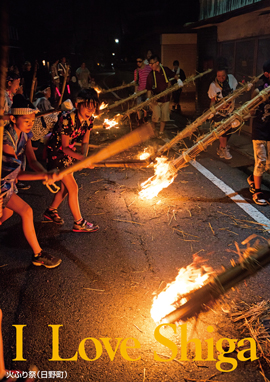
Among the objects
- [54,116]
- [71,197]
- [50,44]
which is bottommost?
[71,197]

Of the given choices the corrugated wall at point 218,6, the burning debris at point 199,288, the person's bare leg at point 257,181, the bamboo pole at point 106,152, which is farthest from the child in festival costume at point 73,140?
the corrugated wall at point 218,6

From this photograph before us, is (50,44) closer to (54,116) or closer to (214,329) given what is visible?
(54,116)

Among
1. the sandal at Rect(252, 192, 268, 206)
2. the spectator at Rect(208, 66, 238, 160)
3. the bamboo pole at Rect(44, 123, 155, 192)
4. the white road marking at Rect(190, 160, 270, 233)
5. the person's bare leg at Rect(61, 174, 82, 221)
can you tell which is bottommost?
the white road marking at Rect(190, 160, 270, 233)

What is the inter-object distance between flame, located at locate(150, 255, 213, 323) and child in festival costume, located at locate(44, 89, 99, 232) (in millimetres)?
1708

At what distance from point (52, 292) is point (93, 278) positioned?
50 cm

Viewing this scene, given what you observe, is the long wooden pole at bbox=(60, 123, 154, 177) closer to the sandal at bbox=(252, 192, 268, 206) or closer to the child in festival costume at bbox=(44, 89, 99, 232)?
the child in festival costume at bbox=(44, 89, 99, 232)

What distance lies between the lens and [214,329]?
3.13 m

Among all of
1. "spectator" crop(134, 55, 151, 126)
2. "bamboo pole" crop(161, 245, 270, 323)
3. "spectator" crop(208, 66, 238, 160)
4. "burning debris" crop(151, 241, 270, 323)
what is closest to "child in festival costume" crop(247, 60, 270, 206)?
"spectator" crop(208, 66, 238, 160)

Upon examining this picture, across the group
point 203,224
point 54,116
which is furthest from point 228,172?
point 54,116

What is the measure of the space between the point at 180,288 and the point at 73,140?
2.66 metres

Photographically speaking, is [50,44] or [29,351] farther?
[50,44]

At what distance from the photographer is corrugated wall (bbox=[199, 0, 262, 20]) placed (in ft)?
39.3

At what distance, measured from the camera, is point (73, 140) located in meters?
5.03

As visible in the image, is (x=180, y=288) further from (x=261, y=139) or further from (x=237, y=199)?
(x=261, y=139)
